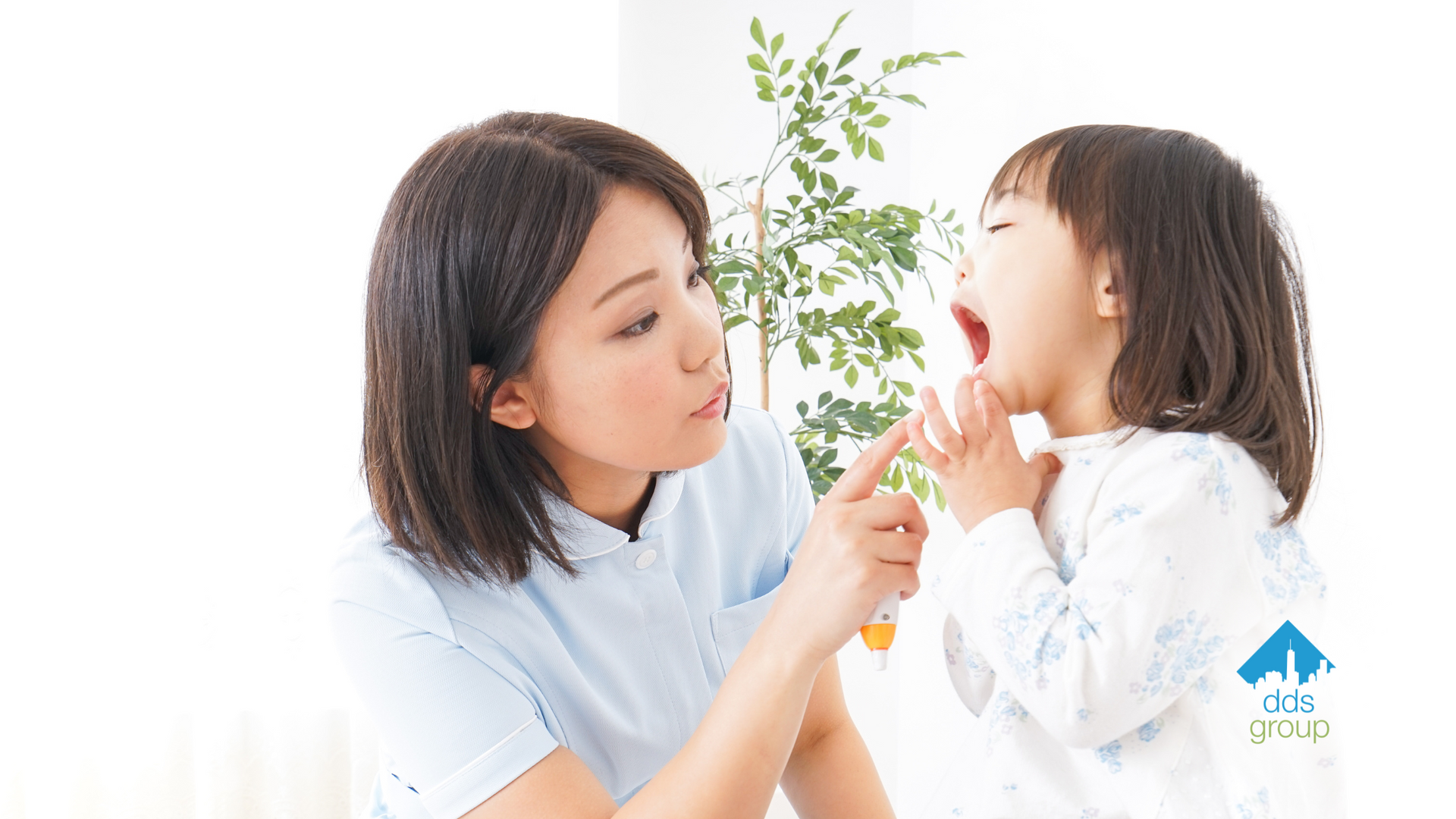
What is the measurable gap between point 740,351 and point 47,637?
162 cm

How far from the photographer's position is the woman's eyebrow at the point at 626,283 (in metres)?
0.86

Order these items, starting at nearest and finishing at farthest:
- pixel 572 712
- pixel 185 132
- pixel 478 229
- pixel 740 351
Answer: pixel 478 229 → pixel 572 712 → pixel 185 132 → pixel 740 351

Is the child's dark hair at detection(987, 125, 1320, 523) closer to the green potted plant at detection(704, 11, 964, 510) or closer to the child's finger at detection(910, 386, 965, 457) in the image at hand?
the child's finger at detection(910, 386, 965, 457)

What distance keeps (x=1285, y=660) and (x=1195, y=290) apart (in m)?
0.32

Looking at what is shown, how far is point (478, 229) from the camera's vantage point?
0.84 metres

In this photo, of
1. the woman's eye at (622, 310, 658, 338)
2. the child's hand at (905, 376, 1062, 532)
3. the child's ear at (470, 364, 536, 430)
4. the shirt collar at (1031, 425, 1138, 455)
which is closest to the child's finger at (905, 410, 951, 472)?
the child's hand at (905, 376, 1062, 532)

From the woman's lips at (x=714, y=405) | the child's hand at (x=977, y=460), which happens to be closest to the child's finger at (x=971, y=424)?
the child's hand at (x=977, y=460)

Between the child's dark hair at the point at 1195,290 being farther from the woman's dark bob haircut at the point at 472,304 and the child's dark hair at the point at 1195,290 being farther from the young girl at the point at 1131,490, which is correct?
the woman's dark bob haircut at the point at 472,304

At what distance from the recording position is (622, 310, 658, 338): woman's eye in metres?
0.88

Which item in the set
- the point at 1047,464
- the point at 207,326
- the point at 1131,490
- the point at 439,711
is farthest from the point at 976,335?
the point at 207,326

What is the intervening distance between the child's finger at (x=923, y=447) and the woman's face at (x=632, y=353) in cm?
20

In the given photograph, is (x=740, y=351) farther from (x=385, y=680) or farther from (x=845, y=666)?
(x=385, y=680)

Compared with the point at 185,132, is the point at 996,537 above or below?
below

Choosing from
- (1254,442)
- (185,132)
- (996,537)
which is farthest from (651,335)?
(185,132)
